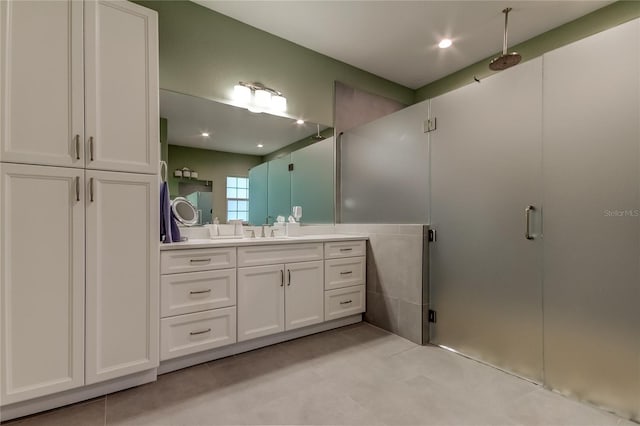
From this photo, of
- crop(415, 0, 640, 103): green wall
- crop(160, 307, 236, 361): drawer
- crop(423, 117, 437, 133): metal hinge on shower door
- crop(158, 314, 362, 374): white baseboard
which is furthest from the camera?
crop(423, 117, 437, 133): metal hinge on shower door

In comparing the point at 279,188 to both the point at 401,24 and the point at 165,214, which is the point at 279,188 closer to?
the point at 165,214

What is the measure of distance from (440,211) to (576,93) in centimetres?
104

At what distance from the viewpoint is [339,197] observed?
3.20 metres

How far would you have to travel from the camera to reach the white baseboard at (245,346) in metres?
1.90

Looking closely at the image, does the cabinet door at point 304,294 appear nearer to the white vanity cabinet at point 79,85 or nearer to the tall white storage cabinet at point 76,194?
the tall white storage cabinet at point 76,194

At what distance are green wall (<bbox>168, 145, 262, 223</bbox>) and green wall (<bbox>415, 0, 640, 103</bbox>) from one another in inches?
99.4

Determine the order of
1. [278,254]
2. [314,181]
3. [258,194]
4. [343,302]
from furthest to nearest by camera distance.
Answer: [314,181], [258,194], [343,302], [278,254]

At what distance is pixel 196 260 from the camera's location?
6.17 ft

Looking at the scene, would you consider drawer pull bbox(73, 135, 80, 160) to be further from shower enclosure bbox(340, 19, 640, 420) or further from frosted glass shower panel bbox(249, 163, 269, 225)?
shower enclosure bbox(340, 19, 640, 420)

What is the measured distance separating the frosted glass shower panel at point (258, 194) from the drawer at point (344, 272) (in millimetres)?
757

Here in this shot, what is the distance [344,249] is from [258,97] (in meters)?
1.56

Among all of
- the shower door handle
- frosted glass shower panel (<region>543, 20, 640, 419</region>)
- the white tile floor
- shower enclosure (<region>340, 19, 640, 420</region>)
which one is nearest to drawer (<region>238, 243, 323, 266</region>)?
the white tile floor

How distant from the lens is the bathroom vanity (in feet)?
6.01

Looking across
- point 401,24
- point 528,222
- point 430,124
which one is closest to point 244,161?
point 430,124
